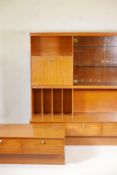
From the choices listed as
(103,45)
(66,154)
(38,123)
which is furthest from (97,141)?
(103,45)

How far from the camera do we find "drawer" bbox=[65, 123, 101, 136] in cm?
301

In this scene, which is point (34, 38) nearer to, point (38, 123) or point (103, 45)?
point (103, 45)

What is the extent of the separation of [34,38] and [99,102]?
55.5 inches

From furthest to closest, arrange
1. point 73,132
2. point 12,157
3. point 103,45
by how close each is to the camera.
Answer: point 103,45
point 73,132
point 12,157

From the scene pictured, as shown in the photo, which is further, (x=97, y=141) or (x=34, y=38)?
(x=34, y=38)

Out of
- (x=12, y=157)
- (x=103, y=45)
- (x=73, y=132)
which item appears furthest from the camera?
(x=103, y=45)

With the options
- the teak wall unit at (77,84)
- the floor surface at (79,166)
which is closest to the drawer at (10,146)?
the floor surface at (79,166)

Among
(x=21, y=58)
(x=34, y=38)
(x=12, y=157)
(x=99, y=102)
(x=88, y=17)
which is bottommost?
(x=12, y=157)

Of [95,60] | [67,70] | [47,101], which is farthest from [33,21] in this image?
[47,101]

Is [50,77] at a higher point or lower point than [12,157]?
higher

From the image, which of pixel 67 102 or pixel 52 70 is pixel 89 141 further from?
pixel 52 70

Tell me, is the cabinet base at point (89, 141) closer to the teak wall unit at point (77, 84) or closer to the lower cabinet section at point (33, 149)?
the teak wall unit at point (77, 84)

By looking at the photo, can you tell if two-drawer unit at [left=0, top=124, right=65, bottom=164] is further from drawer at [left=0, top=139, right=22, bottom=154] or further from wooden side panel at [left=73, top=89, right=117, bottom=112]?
wooden side panel at [left=73, top=89, right=117, bottom=112]

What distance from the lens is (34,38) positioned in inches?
129
